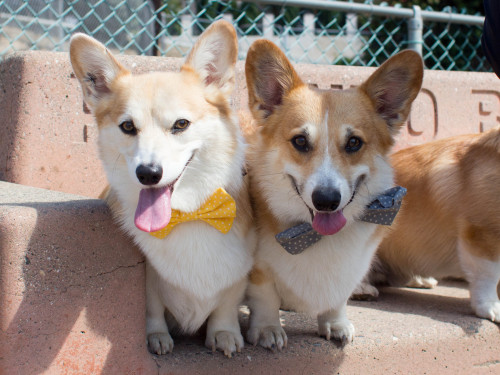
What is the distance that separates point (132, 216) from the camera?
5.91 ft

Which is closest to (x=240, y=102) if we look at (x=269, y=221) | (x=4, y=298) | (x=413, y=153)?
(x=413, y=153)

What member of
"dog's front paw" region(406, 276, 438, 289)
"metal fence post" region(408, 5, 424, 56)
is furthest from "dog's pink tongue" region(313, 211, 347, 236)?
"metal fence post" region(408, 5, 424, 56)

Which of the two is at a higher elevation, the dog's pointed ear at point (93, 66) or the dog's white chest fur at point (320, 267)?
the dog's pointed ear at point (93, 66)

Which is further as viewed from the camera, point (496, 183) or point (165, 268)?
point (496, 183)

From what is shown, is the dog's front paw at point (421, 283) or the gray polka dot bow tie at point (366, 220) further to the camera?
the dog's front paw at point (421, 283)

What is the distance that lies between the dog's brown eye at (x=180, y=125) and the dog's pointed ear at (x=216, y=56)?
0.28 meters

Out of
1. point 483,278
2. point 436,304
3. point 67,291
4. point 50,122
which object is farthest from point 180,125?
point 436,304

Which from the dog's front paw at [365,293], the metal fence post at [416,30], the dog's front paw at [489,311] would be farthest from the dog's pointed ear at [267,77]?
the metal fence post at [416,30]

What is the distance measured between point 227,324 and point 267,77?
1023 millimetres

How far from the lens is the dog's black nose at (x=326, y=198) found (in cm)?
173

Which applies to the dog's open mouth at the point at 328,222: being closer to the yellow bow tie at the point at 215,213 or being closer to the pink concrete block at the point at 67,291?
the yellow bow tie at the point at 215,213

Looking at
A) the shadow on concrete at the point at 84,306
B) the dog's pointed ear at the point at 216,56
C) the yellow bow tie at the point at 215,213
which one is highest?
the dog's pointed ear at the point at 216,56

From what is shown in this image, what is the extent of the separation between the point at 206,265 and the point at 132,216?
1.04ft

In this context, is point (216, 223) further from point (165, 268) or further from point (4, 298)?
point (4, 298)
